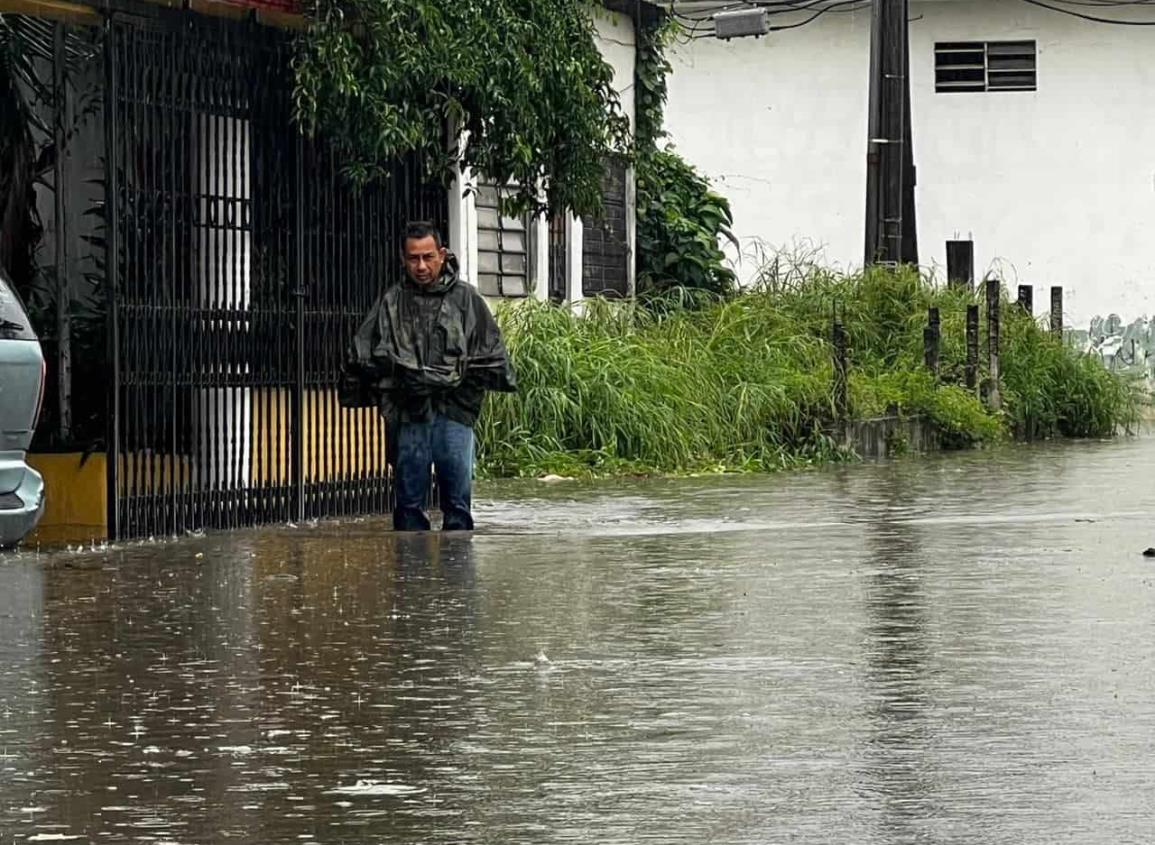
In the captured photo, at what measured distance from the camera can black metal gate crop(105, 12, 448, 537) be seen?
14758 millimetres

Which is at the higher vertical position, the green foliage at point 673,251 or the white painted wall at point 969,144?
the white painted wall at point 969,144

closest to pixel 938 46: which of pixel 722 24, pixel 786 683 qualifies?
pixel 722 24

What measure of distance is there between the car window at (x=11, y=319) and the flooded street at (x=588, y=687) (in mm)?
1148

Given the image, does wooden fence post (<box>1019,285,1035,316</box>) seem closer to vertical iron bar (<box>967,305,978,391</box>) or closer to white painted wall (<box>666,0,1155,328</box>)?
vertical iron bar (<box>967,305,978,391</box>)

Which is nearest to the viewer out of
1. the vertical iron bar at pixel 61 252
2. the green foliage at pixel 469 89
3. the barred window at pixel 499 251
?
the vertical iron bar at pixel 61 252

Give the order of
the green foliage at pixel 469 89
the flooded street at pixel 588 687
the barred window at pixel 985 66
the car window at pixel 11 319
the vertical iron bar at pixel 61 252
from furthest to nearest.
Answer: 1. the barred window at pixel 985 66
2. the green foliage at pixel 469 89
3. the vertical iron bar at pixel 61 252
4. the car window at pixel 11 319
5. the flooded street at pixel 588 687

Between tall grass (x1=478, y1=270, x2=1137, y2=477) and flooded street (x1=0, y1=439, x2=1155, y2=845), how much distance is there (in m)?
5.89

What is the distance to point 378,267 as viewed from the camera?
16.8m

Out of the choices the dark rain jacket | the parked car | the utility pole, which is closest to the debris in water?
the parked car

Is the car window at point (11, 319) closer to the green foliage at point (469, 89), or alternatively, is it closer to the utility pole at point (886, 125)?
the green foliage at point (469, 89)

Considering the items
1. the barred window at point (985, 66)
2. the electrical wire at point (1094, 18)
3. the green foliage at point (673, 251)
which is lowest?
the green foliage at point (673, 251)

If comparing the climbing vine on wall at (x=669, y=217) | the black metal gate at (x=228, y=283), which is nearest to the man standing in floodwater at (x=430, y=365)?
the black metal gate at (x=228, y=283)

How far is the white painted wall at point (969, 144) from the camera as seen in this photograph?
3816 cm

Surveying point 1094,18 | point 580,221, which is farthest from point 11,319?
point 1094,18
